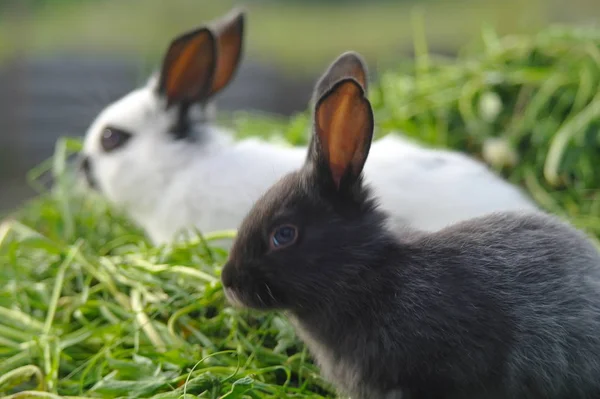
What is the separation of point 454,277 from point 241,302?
39 cm

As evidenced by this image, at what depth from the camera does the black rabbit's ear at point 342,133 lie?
146 centimetres

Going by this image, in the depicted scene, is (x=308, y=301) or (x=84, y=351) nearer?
(x=308, y=301)

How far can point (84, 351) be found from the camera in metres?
1.90

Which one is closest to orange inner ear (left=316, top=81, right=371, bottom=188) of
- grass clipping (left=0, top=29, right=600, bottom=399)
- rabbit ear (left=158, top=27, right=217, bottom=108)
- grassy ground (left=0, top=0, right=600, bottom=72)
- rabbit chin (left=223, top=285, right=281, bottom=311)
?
rabbit chin (left=223, top=285, right=281, bottom=311)

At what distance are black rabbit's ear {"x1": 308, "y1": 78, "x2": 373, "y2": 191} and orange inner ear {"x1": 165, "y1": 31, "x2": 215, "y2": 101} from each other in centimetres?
96

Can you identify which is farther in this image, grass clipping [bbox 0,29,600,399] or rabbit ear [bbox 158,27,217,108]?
rabbit ear [bbox 158,27,217,108]

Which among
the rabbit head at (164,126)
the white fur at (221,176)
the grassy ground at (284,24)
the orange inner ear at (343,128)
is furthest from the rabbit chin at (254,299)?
the grassy ground at (284,24)

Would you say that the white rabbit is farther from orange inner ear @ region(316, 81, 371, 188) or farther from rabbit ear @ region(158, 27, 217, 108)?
orange inner ear @ region(316, 81, 371, 188)

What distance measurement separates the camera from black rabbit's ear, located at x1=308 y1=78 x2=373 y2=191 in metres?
1.46

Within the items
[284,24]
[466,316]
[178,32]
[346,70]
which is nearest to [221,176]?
[346,70]

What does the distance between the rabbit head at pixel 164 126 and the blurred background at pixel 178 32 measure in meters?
2.04

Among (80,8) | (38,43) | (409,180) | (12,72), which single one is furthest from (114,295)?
(80,8)

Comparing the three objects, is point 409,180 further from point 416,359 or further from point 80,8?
point 80,8

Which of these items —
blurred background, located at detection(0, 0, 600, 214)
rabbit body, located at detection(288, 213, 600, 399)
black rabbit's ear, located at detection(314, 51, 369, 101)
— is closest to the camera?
rabbit body, located at detection(288, 213, 600, 399)
